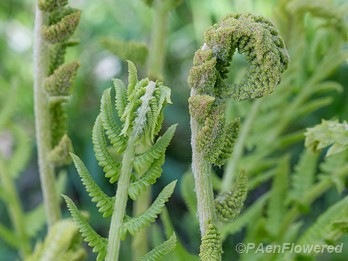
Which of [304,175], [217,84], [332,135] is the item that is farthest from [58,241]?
[304,175]

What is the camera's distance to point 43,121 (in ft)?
2.72

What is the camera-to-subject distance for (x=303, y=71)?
1232 millimetres

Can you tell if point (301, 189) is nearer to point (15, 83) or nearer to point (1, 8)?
point (15, 83)

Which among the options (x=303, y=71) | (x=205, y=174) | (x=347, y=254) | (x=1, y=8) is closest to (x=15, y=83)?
(x=303, y=71)

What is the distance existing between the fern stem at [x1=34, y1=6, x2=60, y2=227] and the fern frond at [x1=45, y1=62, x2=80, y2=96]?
0.05 ft

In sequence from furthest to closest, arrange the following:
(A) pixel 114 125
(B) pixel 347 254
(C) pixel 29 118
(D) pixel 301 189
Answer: (C) pixel 29 118 → (B) pixel 347 254 → (D) pixel 301 189 → (A) pixel 114 125

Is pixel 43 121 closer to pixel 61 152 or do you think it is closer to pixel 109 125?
pixel 61 152

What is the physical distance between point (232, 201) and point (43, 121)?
0.97ft

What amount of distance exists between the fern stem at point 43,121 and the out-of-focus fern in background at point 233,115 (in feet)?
0.55

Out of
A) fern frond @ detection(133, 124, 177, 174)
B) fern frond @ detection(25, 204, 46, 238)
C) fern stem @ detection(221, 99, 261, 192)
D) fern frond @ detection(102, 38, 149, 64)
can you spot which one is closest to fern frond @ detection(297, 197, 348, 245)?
fern stem @ detection(221, 99, 261, 192)

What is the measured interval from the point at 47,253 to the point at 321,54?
2.79ft

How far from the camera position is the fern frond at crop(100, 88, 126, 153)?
64 cm

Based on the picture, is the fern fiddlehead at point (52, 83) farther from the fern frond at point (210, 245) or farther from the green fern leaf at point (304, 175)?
the green fern leaf at point (304, 175)

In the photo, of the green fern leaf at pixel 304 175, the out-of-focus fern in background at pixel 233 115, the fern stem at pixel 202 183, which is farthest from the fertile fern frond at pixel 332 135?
the green fern leaf at pixel 304 175
